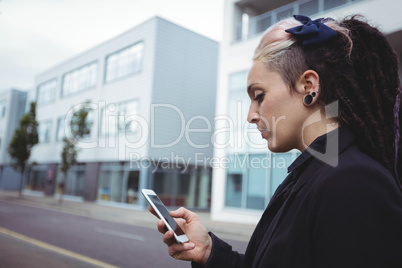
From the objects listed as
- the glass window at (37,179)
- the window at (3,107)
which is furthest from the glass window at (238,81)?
the window at (3,107)

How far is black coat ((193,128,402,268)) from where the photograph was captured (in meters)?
0.80

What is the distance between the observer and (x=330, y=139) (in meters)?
1.04

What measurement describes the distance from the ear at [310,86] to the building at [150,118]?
714 inches

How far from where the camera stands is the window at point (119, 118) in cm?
2019

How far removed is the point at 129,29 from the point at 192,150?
8.66 meters

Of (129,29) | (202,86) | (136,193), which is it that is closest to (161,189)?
(136,193)

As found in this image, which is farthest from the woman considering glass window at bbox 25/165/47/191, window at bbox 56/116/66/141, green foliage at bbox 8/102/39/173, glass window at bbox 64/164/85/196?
glass window at bbox 25/165/47/191

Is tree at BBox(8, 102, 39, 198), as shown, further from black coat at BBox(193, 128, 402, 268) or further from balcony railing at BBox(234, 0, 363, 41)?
black coat at BBox(193, 128, 402, 268)

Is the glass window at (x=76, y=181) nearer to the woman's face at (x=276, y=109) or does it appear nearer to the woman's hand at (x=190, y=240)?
the woman's hand at (x=190, y=240)

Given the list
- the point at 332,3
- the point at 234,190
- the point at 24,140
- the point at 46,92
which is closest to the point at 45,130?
the point at 46,92

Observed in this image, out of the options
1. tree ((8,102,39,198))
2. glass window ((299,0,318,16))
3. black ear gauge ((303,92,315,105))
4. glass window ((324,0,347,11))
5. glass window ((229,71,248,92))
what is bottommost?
black ear gauge ((303,92,315,105))

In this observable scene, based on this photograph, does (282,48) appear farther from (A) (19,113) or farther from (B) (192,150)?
(A) (19,113)

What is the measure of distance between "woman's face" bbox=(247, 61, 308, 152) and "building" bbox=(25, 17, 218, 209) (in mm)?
17974

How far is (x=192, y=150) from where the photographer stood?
2083 centimetres
